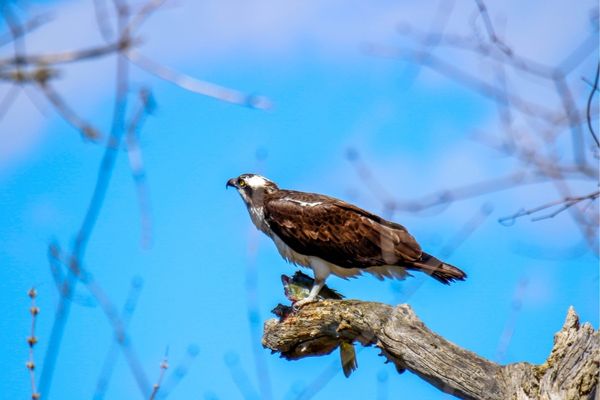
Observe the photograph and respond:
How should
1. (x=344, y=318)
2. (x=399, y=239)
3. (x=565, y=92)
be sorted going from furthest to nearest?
(x=399, y=239) < (x=344, y=318) < (x=565, y=92)

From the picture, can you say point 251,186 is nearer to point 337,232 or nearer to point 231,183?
point 231,183

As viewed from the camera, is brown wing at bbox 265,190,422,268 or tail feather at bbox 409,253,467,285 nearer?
tail feather at bbox 409,253,467,285

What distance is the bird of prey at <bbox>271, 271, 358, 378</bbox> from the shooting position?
835 centimetres

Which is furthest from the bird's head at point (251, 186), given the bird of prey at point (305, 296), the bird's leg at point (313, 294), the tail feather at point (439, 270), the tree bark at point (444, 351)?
the tree bark at point (444, 351)

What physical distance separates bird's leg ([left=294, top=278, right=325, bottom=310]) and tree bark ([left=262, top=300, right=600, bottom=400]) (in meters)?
0.42

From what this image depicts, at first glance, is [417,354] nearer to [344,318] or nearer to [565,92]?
[344,318]

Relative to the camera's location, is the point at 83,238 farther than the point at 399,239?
No

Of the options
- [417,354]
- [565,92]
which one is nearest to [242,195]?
[417,354]

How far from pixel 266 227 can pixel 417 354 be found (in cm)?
355

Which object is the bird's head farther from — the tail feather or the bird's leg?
the tail feather

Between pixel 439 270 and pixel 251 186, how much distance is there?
280 cm

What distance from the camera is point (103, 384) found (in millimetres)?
3590

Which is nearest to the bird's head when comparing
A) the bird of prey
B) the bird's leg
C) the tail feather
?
the bird of prey

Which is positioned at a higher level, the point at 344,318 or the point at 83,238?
the point at 344,318
